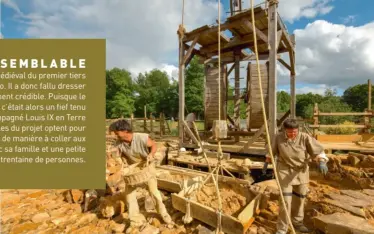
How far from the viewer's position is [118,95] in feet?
164

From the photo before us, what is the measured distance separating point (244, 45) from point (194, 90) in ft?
95.0

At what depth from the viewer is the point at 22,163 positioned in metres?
4.77

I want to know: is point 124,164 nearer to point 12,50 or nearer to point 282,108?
point 12,50

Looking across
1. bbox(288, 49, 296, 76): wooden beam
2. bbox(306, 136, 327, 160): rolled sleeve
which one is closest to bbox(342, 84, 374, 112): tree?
bbox(288, 49, 296, 76): wooden beam

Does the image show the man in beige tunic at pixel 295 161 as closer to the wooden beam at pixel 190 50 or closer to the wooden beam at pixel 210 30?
the wooden beam at pixel 210 30

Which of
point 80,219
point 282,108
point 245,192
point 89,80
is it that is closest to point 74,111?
point 89,80

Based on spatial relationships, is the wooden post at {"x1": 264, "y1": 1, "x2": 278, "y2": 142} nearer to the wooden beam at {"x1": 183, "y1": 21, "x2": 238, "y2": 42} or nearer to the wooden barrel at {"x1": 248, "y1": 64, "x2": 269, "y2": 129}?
the wooden beam at {"x1": 183, "y1": 21, "x2": 238, "y2": 42}

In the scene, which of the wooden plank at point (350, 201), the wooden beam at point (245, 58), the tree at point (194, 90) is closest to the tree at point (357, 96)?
the tree at point (194, 90)

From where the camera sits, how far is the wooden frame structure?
6020 mm

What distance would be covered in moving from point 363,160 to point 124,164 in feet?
22.8

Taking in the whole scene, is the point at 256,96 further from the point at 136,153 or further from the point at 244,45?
the point at 136,153

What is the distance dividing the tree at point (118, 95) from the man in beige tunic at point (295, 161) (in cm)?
4497

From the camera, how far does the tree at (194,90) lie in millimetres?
36906

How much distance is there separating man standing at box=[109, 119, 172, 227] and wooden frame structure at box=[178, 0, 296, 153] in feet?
12.0
